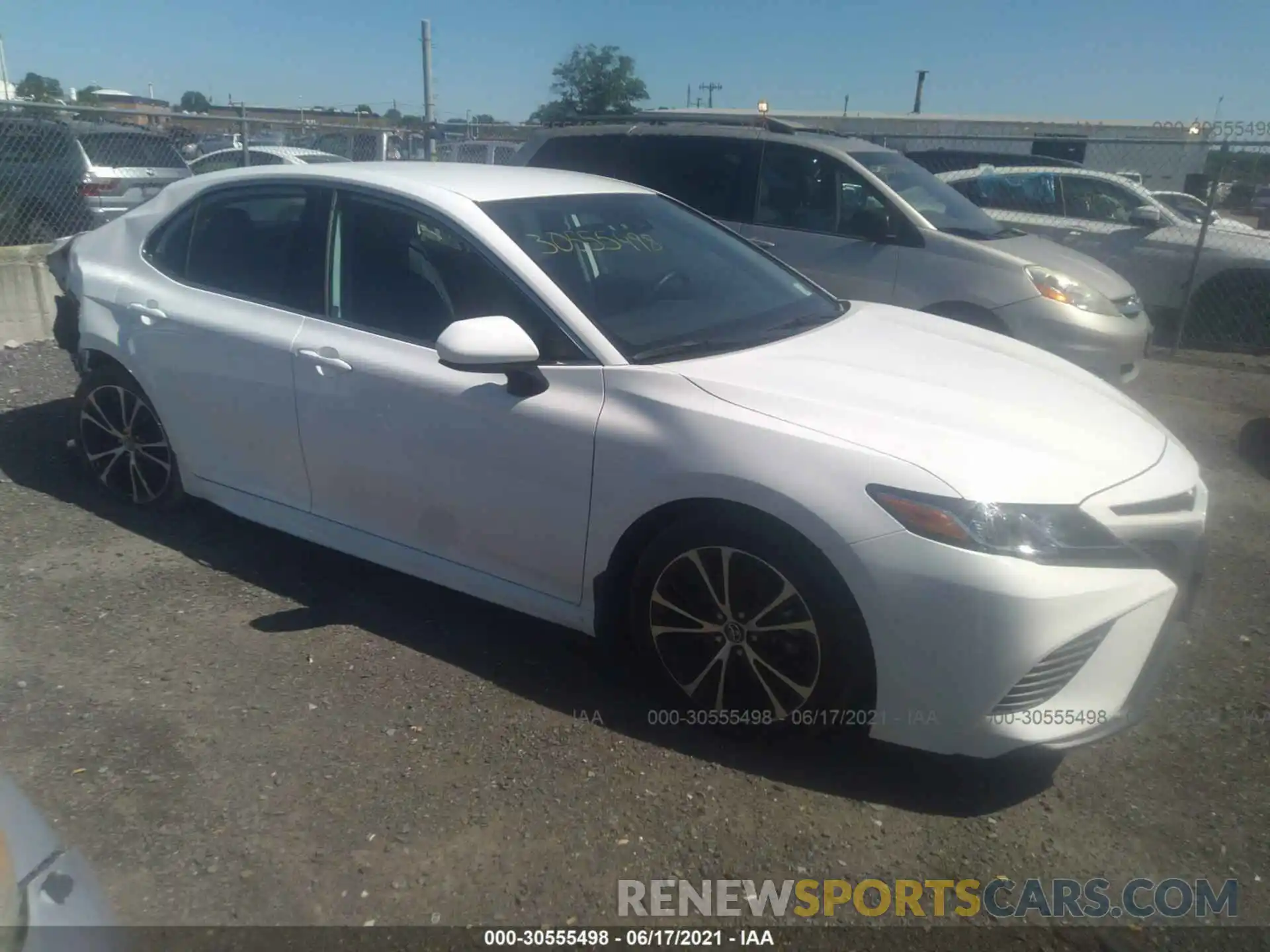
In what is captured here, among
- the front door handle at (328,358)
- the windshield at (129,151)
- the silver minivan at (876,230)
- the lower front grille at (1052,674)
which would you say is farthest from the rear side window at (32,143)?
the lower front grille at (1052,674)

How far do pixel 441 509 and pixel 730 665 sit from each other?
3.81 feet

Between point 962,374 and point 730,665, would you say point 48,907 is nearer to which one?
point 730,665

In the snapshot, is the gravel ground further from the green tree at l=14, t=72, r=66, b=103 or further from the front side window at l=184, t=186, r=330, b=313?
the green tree at l=14, t=72, r=66, b=103

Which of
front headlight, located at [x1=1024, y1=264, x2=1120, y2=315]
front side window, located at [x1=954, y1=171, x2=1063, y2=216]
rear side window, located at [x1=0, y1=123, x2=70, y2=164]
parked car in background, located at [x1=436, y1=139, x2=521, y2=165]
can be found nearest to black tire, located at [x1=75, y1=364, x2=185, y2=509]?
front headlight, located at [x1=1024, y1=264, x2=1120, y2=315]

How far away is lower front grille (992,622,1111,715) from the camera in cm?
264

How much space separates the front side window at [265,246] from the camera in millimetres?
3924

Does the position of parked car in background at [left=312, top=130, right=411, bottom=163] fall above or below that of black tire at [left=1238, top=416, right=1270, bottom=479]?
above

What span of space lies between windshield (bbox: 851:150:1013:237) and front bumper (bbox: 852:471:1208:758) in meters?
4.64

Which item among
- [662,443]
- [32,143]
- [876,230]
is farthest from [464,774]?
[32,143]

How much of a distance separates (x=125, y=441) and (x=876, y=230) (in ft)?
15.7

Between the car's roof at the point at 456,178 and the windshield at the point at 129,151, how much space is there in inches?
328

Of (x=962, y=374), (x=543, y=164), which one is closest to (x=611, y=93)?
(x=543, y=164)

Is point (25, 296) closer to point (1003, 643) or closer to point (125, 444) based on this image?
point (125, 444)

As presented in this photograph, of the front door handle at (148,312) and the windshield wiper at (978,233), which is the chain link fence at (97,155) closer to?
the front door handle at (148,312)
